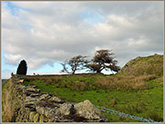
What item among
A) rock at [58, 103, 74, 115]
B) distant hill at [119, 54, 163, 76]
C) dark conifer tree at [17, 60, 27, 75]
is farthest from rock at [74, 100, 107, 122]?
dark conifer tree at [17, 60, 27, 75]

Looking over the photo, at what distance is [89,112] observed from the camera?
18.5 feet

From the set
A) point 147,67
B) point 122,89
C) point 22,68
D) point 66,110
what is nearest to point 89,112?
point 66,110

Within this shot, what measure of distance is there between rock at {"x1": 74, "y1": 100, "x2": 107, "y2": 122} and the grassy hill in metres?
1.54

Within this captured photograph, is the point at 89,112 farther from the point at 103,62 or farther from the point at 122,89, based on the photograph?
the point at 103,62

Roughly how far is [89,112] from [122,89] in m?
12.7

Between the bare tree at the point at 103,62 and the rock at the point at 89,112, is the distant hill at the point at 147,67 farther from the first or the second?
the rock at the point at 89,112

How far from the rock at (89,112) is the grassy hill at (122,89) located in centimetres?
154

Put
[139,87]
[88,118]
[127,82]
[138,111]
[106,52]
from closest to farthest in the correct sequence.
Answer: [88,118]
[138,111]
[139,87]
[127,82]
[106,52]

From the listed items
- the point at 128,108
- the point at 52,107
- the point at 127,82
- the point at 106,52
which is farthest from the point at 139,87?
the point at 106,52

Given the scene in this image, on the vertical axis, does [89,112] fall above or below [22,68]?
below

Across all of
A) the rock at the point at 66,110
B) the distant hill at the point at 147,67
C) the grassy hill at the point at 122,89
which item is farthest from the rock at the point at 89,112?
the distant hill at the point at 147,67

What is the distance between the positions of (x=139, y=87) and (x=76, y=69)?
101 feet

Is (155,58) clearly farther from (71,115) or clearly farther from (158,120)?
(71,115)

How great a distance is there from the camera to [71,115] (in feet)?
18.1
